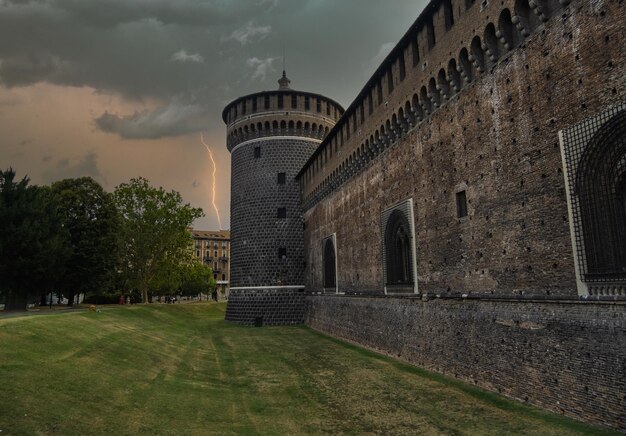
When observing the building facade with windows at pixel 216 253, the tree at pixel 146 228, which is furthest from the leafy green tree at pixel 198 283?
the tree at pixel 146 228

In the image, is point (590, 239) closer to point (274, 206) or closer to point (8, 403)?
point (8, 403)

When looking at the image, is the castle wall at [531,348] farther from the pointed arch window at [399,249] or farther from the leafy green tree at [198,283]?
the leafy green tree at [198,283]

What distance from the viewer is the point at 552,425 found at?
920 centimetres

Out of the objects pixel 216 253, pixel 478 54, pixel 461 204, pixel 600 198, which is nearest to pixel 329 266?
pixel 461 204

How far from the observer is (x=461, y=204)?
1440cm

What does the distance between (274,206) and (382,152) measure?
16462 millimetres

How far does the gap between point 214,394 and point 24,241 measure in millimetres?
18281

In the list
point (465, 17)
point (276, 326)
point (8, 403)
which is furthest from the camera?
point (276, 326)

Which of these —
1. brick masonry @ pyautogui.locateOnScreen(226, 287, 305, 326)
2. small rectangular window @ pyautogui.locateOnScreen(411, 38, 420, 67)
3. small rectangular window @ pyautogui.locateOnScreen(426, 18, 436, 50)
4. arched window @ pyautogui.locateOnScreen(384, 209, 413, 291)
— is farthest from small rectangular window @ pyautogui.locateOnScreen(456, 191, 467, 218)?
brick masonry @ pyautogui.locateOnScreen(226, 287, 305, 326)

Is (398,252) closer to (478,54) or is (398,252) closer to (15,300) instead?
(478,54)

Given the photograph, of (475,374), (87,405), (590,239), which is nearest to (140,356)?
(87,405)

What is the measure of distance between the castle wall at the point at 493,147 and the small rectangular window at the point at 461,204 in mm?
144

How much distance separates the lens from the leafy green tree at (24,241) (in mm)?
24359

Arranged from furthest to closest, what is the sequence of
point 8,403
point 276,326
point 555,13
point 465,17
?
1. point 276,326
2. point 465,17
3. point 555,13
4. point 8,403
